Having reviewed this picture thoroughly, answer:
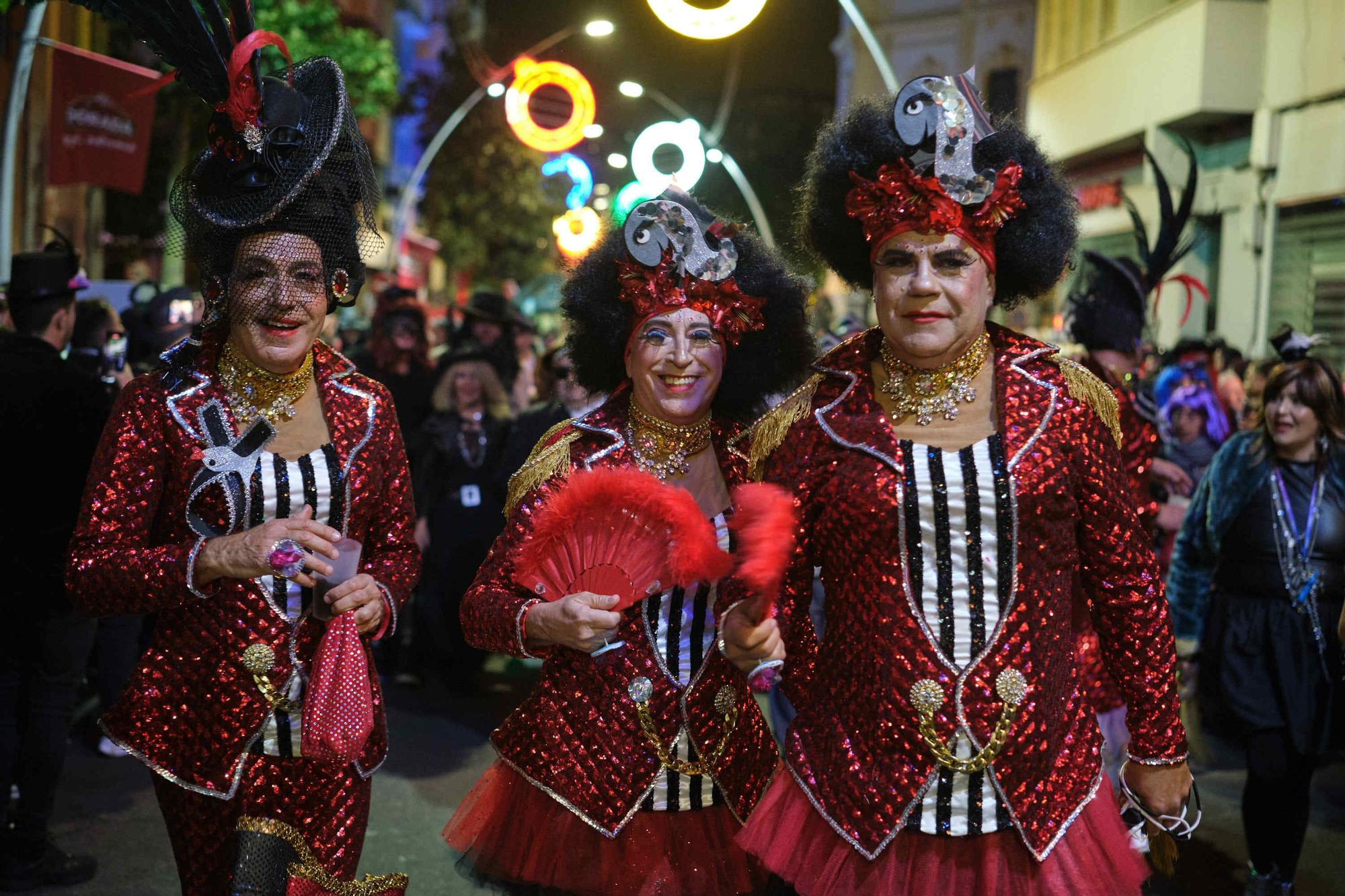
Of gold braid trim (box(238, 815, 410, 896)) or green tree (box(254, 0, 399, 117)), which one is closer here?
gold braid trim (box(238, 815, 410, 896))

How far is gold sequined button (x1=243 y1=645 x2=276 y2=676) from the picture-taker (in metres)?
3.39

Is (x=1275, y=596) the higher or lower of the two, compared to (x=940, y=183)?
lower

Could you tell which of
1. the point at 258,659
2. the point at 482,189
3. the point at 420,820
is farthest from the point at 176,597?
the point at 482,189

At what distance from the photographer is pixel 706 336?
150 inches

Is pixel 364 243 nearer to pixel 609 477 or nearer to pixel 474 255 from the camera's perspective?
pixel 609 477

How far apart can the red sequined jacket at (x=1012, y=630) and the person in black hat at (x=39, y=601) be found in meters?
3.36

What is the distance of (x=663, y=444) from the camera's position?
380 centimetres

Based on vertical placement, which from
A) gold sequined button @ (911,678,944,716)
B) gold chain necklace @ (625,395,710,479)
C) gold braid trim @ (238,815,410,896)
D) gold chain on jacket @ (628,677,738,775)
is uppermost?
gold chain necklace @ (625,395,710,479)

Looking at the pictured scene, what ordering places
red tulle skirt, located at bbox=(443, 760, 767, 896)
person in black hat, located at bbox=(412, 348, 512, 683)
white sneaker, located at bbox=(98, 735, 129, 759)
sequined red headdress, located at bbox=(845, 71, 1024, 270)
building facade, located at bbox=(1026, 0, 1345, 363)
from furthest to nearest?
building facade, located at bbox=(1026, 0, 1345, 363)
person in black hat, located at bbox=(412, 348, 512, 683)
white sneaker, located at bbox=(98, 735, 129, 759)
red tulle skirt, located at bbox=(443, 760, 767, 896)
sequined red headdress, located at bbox=(845, 71, 1024, 270)

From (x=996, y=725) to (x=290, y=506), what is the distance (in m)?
1.78

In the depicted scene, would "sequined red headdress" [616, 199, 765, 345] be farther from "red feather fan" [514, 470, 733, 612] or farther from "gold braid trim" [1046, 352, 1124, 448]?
"gold braid trim" [1046, 352, 1124, 448]

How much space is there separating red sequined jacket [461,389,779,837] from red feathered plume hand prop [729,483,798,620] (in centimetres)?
91

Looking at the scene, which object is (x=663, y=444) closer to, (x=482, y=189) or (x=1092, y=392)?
(x=1092, y=392)

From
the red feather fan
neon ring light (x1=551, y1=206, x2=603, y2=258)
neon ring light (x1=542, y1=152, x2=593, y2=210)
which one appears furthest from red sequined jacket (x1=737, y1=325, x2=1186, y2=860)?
neon ring light (x1=542, y1=152, x2=593, y2=210)
